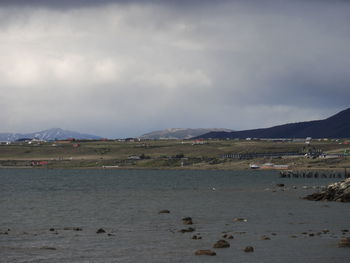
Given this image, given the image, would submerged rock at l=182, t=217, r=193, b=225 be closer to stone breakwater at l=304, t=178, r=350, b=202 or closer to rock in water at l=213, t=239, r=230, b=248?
rock in water at l=213, t=239, r=230, b=248

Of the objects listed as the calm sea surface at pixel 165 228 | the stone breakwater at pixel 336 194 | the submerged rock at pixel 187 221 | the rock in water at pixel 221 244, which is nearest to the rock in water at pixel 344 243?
the calm sea surface at pixel 165 228

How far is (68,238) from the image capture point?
5531 cm

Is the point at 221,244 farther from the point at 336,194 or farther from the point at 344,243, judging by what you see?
the point at 336,194

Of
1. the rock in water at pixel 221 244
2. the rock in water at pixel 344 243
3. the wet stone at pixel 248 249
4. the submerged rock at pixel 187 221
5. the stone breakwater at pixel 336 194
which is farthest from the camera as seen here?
the stone breakwater at pixel 336 194

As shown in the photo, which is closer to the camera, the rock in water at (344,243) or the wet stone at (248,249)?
the wet stone at (248,249)

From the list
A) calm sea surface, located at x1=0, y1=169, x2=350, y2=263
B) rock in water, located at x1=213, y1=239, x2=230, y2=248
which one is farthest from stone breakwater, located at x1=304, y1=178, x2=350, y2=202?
rock in water, located at x1=213, y1=239, x2=230, y2=248

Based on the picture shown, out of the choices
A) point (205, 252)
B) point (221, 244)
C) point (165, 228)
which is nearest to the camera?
point (205, 252)

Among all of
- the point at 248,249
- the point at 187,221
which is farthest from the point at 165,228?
the point at 248,249

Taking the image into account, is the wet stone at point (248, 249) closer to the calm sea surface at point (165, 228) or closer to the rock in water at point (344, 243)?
the calm sea surface at point (165, 228)

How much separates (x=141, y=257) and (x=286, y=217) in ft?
97.6

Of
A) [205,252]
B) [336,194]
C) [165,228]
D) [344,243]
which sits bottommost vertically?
[336,194]

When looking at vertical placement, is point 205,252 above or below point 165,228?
above

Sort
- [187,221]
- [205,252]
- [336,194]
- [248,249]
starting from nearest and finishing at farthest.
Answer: [205,252]
[248,249]
[187,221]
[336,194]

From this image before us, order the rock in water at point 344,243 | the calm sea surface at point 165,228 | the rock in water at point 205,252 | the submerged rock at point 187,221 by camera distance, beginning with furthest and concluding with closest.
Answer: the submerged rock at point 187,221
the rock in water at point 344,243
the calm sea surface at point 165,228
the rock in water at point 205,252
